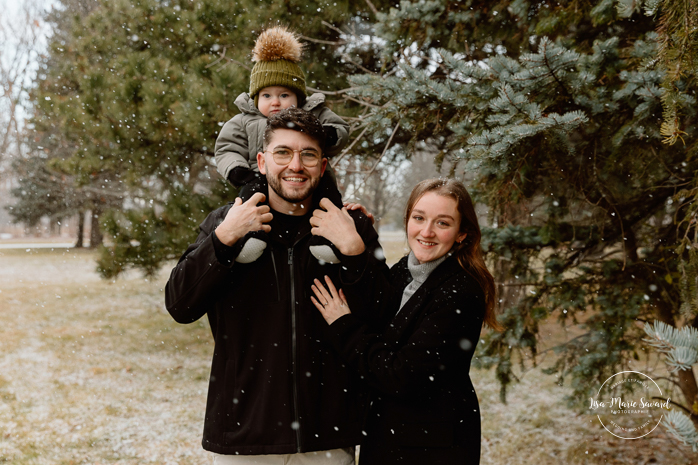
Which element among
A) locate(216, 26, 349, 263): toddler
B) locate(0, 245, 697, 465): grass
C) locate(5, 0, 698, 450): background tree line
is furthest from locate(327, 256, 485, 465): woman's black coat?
locate(0, 245, 697, 465): grass

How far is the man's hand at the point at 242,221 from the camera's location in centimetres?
201

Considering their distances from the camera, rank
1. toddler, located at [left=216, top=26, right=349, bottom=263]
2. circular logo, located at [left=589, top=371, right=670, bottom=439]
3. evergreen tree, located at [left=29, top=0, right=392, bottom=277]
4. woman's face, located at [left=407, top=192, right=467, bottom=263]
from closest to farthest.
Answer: woman's face, located at [left=407, top=192, right=467, bottom=263] → toddler, located at [left=216, top=26, right=349, bottom=263] → circular logo, located at [left=589, top=371, right=670, bottom=439] → evergreen tree, located at [left=29, top=0, right=392, bottom=277]

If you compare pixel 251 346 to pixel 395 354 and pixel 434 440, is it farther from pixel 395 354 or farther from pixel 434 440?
pixel 434 440

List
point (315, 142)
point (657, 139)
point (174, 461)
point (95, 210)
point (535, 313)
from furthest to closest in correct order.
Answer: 1. point (95, 210)
2. point (174, 461)
3. point (535, 313)
4. point (657, 139)
5. point (315, 142)

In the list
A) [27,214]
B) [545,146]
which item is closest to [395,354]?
[545,146]

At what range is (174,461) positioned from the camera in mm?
Result: 4883

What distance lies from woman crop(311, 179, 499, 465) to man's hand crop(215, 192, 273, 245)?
238 millimetres

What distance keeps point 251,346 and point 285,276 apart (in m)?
0.35

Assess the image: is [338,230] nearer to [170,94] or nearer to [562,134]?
[562,134]

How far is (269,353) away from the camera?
84.5 inches

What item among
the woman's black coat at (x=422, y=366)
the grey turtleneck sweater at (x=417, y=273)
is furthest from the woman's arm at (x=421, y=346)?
the grey turtleneck sweater at (x=417, y=273)

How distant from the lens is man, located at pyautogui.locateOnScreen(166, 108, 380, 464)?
6.79 ft

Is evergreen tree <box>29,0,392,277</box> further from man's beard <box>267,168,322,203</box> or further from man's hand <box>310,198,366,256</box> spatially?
man's hand <box>310,198,366,256</box>

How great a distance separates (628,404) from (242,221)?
447 cm
